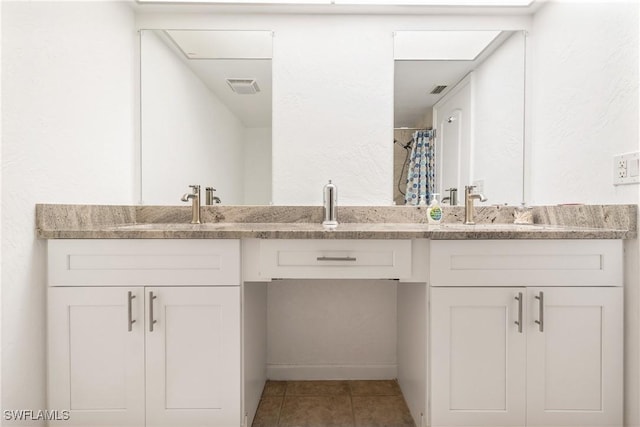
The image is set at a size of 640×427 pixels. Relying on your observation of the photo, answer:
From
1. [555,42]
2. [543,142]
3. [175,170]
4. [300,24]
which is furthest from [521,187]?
[175,170]

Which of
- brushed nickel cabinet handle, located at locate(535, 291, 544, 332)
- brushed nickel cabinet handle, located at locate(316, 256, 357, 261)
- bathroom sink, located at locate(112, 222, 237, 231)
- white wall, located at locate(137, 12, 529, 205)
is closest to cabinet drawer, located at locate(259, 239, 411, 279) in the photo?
brushed nickel cabinet handle, located at locate(316, 256, 357, 261)

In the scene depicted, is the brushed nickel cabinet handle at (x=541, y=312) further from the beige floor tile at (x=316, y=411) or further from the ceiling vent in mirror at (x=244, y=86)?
the ceiling vent in mirror at (x=244, y=86)

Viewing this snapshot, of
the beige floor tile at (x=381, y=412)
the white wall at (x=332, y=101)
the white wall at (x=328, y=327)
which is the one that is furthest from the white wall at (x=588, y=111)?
the white wall at (x=328, y=327)

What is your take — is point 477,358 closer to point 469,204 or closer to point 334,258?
point 334,258

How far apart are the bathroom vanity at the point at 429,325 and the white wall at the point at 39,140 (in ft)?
0.21

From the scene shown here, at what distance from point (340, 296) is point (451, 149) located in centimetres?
97

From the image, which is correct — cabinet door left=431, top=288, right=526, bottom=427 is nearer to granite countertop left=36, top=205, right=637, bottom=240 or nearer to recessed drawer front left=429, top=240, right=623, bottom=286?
recessed drawer front left=429, top=240, right=623, bottom=286

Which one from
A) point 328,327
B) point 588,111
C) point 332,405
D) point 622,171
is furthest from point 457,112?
point 332,405

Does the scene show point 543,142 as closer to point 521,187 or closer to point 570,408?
point 521,187

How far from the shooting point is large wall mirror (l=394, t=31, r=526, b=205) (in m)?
1.88

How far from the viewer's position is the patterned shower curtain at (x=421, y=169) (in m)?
1.87

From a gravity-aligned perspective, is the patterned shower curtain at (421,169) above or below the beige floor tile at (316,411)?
above

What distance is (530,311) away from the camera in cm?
129

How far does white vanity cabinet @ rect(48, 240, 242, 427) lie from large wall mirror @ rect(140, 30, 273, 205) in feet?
2.13
